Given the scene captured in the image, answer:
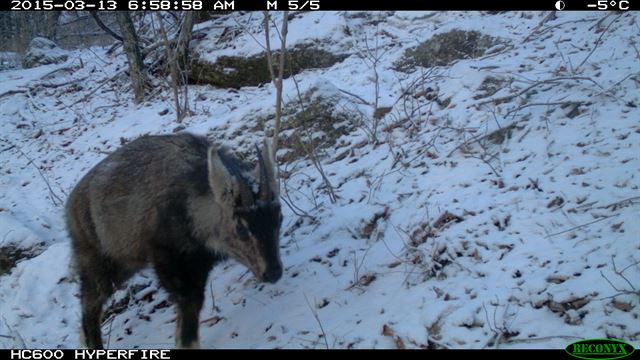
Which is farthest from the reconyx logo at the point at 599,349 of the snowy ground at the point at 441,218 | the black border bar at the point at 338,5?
the black border bar at the point at 338,5

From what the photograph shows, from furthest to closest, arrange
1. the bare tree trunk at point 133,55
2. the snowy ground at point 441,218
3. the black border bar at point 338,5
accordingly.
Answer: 1. the bare tree trunk at point 133,55
2. the black border bar at point 338,5
3. the snowy ground at point 441,218

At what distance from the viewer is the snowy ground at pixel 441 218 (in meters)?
4.20

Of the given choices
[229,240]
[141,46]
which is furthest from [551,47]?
[141,46]

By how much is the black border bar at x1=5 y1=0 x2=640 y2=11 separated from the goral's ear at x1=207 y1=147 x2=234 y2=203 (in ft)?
12.0

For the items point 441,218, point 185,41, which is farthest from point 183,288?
point 185,41

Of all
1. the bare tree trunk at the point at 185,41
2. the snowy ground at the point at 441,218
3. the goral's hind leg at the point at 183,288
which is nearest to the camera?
the snowy ground at the point at 441,218

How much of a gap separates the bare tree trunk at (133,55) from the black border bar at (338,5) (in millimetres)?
530

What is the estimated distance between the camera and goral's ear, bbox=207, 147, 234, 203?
443 cm

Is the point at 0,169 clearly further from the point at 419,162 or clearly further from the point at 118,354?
the point at 419,162

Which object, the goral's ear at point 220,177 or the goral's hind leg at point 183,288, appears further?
the goral's hind leg at point 183,288

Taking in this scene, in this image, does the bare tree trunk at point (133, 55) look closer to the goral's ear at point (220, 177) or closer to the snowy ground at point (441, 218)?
the snowy ground at point (441, 218)

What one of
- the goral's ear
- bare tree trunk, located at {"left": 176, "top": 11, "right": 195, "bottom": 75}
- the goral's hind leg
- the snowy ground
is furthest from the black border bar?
the goral's hind leg

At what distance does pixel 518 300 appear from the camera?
4156 mm

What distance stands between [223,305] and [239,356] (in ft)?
3.17
